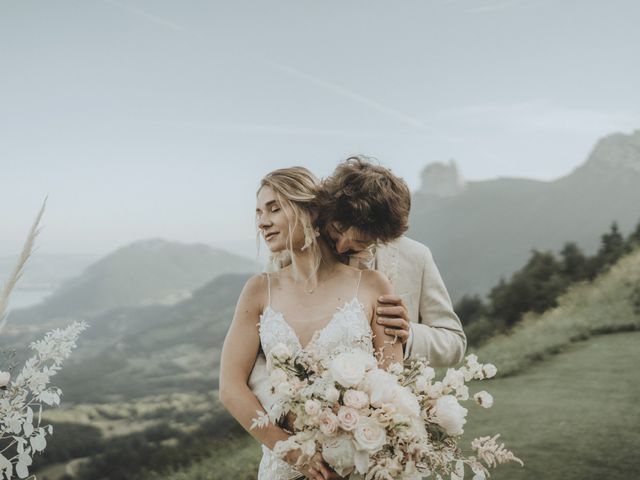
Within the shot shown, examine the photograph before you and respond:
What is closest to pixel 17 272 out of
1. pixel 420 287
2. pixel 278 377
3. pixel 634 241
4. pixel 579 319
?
pixel 278 377

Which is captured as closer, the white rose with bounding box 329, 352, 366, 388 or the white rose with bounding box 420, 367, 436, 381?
the white rose with bounding box 329, 352, 366, 388

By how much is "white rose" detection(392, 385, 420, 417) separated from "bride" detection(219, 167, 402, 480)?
0.44 meters

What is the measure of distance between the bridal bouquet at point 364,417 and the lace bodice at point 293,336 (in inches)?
16.2

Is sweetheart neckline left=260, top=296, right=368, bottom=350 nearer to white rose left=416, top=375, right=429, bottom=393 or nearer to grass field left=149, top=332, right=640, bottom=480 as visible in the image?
white rose left=416, top=375, right=429, bottom=393

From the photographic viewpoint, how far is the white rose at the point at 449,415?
1.71 metres

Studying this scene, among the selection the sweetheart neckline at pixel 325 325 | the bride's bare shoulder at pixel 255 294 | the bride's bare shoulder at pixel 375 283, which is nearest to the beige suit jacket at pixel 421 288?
the bride's bare shoulder at pixel 375 283

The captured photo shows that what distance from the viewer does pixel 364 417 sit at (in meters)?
1.61

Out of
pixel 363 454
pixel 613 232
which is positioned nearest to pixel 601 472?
pixel 363 454

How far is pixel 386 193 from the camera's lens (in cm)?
229

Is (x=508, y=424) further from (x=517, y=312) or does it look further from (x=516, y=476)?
(x=517, y=312)

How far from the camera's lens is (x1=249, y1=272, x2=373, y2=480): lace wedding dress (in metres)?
2.17

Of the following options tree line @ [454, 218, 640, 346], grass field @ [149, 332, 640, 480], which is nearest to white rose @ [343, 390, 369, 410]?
grass field @ [149, 332, 640, 480]

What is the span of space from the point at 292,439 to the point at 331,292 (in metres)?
0.79

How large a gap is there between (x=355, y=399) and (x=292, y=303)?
79cm
